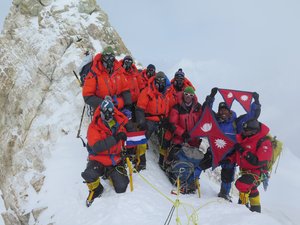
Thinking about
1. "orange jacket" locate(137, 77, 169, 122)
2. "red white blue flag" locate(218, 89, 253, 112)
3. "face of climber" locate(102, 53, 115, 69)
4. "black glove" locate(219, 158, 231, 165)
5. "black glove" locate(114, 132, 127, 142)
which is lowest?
"black glove" locate(219, 158, 231, 165)

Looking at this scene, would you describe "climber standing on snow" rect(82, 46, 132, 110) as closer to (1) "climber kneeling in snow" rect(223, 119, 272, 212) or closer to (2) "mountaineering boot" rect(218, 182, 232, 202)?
(1) "climber kneeling in snow" rect(223, 119, 272, 212)

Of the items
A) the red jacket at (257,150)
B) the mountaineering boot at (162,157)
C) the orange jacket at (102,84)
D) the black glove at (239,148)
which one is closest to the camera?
the red jacket at (257,150)

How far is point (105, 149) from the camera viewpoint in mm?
7262

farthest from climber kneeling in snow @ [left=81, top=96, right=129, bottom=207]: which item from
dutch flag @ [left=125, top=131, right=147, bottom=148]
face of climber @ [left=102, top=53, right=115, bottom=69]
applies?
face of climber @ [left=102, top=53, right=115, bottom=69]

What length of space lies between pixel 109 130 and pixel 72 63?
6727 millimetres

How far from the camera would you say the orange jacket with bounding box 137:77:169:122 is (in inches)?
349

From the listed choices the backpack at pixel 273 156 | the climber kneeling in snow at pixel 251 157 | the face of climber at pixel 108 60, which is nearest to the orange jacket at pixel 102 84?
the face of climber at pixel 108 60

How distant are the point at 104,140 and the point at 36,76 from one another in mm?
8001

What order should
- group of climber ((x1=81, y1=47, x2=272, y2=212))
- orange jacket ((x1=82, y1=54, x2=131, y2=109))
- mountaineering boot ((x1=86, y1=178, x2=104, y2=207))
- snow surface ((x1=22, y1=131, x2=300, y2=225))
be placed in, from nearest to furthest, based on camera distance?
snow surface ((x1=22, y1=131, x2=300, y2=225)) < mountaineering boot ((x1=86, y1=178, x2=104, y2=207)) < group of climber ((x1=81, y1=47, x2=272, y2=212)) < orange jacket ((x1=82, y1=54, x2=131, y2=109))

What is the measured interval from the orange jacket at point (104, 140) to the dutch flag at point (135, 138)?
686mm

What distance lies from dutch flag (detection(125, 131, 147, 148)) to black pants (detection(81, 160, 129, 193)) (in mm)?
771

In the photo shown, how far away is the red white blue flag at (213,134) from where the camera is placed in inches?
347

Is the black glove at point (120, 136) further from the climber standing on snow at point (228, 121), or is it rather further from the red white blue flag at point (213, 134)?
the climber standing on snow at point (228, 121)

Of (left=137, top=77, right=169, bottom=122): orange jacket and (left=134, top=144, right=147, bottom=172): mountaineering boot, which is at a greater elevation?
(left=137, top=77, right=169, bottom=122): orange jacket
